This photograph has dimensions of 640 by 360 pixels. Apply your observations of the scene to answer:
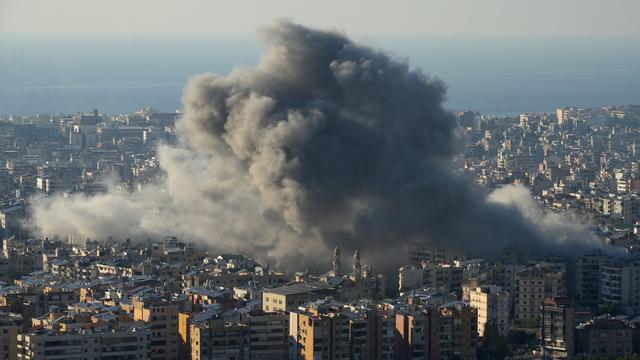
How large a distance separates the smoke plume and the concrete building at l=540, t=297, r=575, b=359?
34.3 feet

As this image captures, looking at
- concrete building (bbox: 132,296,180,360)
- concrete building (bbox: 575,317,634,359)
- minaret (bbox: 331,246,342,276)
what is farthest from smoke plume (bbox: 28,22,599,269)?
concrete building (bbox: 132,296,180,360)

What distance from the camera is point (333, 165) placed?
1934 inches

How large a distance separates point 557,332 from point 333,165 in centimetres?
1257

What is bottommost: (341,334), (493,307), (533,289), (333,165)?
(341,334)

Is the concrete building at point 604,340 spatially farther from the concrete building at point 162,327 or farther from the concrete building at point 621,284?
the concrete building at point 162,327

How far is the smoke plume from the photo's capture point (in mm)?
48562

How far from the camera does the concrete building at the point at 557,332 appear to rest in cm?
3722

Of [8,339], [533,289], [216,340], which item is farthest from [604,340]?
[8,339]

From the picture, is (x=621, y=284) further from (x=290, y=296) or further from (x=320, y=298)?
(x=290, y=296)

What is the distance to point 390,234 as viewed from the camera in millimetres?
48594

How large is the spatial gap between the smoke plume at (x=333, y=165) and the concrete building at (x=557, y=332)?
34.3 feet

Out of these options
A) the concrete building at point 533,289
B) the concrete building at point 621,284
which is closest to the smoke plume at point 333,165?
the concrete building at point 621,284

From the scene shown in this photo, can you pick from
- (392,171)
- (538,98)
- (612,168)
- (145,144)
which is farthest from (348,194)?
(538,98)

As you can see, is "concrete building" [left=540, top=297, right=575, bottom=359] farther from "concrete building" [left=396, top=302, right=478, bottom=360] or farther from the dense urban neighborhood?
"concrete building" [left=396, top=302, right=478, bottom=360]
